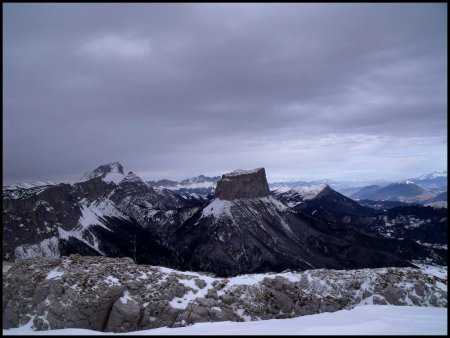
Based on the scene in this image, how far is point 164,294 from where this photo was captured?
3334cm

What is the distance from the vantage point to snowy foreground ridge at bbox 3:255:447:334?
95.6 ft

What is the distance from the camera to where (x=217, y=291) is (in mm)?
35500

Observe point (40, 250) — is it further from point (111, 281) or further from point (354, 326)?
point (354, 326)

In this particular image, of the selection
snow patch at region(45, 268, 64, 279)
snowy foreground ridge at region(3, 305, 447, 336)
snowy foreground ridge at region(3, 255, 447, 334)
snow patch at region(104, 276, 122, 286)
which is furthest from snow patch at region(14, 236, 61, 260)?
snowy foreground ridge at region(3, 305, 447, 336)

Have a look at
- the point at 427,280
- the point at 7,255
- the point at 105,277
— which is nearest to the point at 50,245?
the point at 7,255

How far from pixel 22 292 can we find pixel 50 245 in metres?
186

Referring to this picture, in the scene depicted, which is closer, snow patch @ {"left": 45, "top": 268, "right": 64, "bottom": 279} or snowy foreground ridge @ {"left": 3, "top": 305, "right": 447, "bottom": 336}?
snowy foreground ridge @ {"left": 3, "top": 305, "right": 447, "bottom": 336}

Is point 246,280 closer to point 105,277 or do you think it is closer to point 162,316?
point 162,316

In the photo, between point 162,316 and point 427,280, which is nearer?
point 162,316

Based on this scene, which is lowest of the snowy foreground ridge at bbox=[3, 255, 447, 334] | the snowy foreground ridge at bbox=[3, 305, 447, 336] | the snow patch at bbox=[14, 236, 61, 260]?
the snow patch at bbox=[14, 236, 61, 260]

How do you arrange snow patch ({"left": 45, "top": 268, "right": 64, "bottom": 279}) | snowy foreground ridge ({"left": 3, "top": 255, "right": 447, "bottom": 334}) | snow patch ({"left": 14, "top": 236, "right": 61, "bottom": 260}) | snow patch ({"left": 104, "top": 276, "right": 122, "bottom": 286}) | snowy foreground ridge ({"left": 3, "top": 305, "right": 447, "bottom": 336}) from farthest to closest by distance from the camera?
snow patch ({"left": 14, "top": 236, "right": 61, "bottom": 260}) < snow patch ({"left": 104, "top": 276, "right": 122, "bottom": 286}) < snow patch ({"left": 45, "top": 268, "right": 64, "bottom": 279}) < snowy foreground ridge ({"left": 3, "top": 255, "right": 447, "bottom": 334}) < snowy foreground ridge ({"left": 3, "top": 305, "right": 447, "bottom": 336})

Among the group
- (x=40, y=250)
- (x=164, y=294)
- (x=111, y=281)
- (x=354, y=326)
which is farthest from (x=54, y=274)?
(x=40, y=250)

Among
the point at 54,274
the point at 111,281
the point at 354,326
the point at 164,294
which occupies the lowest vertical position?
the point at 164,294

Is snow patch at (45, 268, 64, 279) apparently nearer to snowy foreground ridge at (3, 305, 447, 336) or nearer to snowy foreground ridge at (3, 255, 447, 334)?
snowy foreground ridge at (3, 255, 447, 334)
